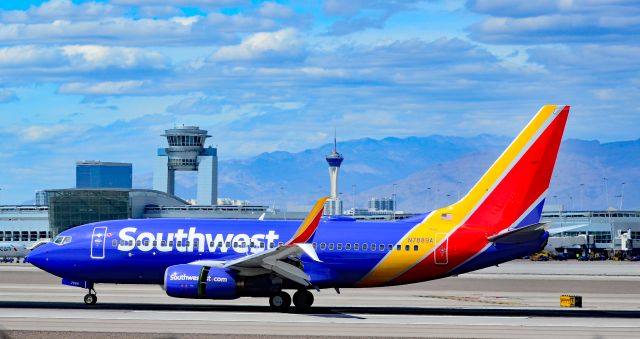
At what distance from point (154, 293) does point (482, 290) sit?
815 inches

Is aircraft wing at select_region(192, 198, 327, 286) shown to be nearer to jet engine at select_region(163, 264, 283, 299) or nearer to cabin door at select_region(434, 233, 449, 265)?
jet engine at select_region(163, 264, 283, 299)

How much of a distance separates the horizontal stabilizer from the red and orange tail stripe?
55cm

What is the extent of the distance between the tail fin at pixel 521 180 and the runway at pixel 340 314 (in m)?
4.32

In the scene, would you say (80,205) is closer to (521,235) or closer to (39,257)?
(39,257)

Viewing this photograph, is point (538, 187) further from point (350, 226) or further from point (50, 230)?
point (50, 230)

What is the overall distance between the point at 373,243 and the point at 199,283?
8.26 metres

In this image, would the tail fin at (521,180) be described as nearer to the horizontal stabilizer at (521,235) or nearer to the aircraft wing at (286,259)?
the horizontal stabilizer at (521,235)

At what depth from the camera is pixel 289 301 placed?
4866cm

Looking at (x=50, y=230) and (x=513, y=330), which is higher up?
(x=50, y=230)

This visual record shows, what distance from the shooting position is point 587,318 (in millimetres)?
46938

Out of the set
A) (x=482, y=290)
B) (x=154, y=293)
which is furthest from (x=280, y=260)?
(x=482, y=290)

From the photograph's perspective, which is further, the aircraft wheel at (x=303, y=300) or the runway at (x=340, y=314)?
the aircraft wheel at (x=303, y=300)

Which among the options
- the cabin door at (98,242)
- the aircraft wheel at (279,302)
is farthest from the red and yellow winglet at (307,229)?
the cabin door at (98,242)

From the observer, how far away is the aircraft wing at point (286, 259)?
1820 inches
